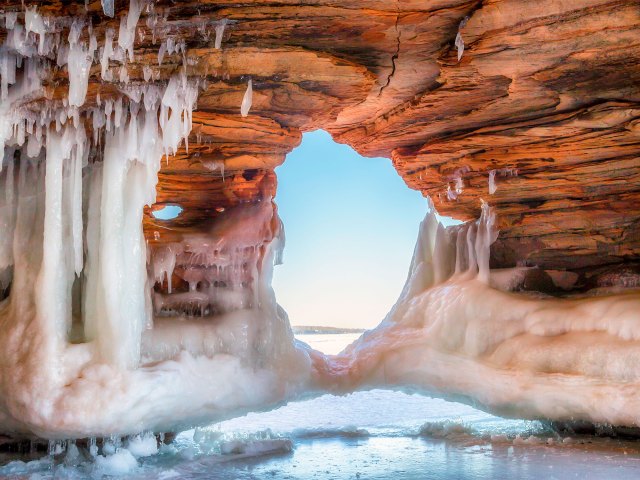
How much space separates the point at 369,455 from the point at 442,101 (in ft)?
15.5

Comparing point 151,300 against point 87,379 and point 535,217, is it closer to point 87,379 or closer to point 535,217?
point 87,379

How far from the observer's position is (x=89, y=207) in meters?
8.42

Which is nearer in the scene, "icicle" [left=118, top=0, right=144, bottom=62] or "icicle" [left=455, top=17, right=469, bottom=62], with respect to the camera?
"icicle" [left=118, top=0, right=144, bottom=62]

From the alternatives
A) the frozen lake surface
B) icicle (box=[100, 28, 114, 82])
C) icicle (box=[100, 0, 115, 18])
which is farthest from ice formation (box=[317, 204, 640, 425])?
icicle (box=[100, 0, 115, 18])

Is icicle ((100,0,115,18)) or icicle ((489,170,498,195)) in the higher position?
icicle ((100,0,115,18))

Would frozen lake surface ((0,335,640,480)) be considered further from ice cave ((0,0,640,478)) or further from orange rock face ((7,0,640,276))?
orange rock face ((7,0,640,276))

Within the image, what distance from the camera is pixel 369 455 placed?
314 inches

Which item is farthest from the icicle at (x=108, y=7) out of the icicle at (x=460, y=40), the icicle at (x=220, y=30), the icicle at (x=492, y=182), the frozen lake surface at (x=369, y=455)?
the icicle at (x=492, y=182)

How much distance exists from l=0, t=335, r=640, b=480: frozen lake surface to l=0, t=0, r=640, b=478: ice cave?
1.14ft

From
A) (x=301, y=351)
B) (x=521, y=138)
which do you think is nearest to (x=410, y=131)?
(x=521, y=138)

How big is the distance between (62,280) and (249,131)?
306 cm

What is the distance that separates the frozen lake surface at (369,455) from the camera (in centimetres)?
686

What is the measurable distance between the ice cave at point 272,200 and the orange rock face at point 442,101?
3 cm

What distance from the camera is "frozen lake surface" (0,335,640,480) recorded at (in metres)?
6.86
